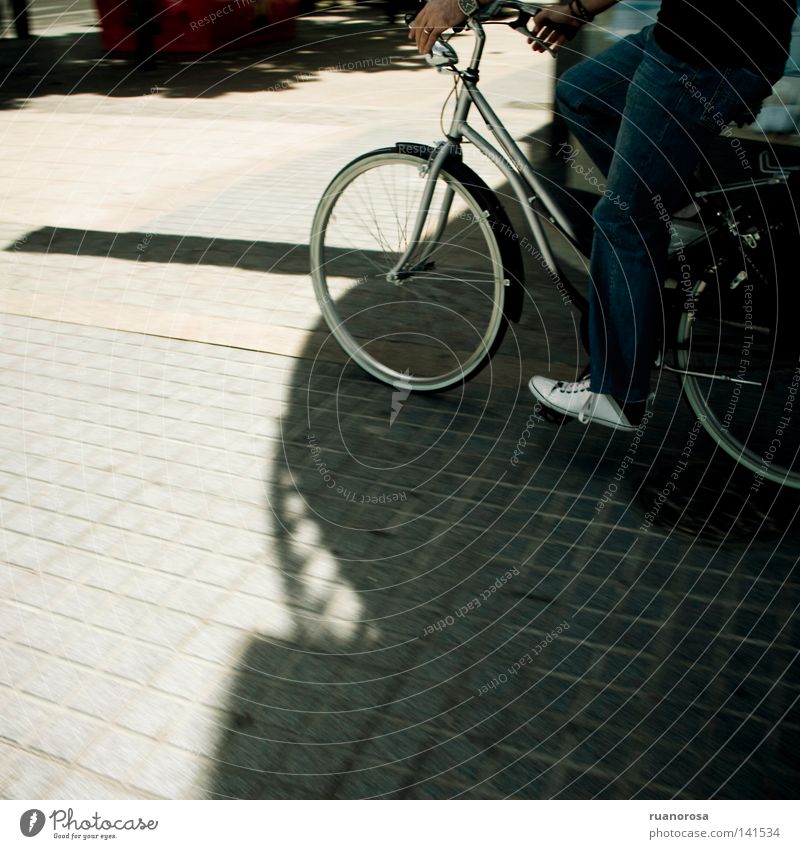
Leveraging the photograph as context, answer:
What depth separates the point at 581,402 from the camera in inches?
132

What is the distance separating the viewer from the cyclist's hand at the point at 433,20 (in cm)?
311

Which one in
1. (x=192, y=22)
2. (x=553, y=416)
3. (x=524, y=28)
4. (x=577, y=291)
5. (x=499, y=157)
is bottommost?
(x=553, y=416)

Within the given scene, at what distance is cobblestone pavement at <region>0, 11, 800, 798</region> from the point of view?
2.25 meters

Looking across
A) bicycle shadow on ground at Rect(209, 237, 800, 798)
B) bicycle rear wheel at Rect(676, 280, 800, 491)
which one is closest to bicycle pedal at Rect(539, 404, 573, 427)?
bicycle shadow on ground at Rect(209, 237, 800, 798)

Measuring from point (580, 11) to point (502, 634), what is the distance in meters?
1.93

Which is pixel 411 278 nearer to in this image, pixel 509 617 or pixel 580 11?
pixel 580 11

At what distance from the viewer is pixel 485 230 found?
11.1 ft

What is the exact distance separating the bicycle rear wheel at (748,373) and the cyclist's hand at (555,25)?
3.17 ft

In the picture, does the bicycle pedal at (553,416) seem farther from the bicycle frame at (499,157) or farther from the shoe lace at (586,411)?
the bicycle frame at (499,157)

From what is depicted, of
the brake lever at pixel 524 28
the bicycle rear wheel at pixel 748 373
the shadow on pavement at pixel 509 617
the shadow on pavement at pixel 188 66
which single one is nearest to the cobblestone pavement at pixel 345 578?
the shadow on pavement at pixel 509 617

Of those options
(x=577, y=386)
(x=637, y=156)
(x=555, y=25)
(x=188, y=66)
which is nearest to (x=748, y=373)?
(x=577, y=386)

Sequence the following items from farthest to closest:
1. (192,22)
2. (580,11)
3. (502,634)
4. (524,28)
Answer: (192,22), (524,28), (580,11), (502,634)

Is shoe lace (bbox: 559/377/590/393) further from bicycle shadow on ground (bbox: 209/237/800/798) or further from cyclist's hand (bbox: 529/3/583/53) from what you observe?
cyclist's hand (bbox: 529/3/583/53)
